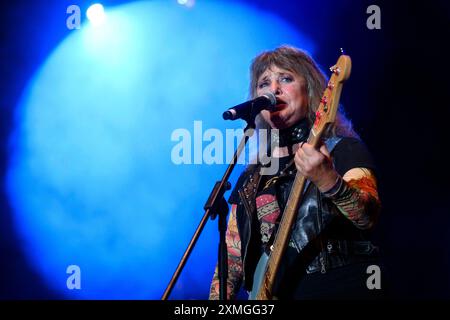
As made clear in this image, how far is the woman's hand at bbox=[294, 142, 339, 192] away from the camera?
5.45 ft

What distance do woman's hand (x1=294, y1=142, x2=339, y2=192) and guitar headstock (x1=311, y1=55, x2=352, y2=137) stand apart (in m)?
0.08

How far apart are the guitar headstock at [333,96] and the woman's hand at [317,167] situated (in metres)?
0.08

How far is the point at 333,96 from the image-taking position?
1707mm

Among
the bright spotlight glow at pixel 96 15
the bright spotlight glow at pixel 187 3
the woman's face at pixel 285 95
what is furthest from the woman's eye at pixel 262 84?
the bright spotlight glow at pixel 96 15

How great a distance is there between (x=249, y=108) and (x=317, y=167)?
40 centimetres

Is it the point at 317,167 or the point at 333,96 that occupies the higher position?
the point at 333,96

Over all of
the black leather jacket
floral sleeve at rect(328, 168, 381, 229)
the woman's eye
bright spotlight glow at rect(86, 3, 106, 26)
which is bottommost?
the black leather jacket

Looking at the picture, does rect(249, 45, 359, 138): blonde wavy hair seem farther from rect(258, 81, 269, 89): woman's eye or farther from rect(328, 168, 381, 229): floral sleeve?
rect(328, 168, 381, 229): floral sleeve

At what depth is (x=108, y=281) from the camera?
3621mm

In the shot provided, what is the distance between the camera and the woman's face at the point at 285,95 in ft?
7.54

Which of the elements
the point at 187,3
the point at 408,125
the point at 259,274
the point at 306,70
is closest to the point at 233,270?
the point at 259,274

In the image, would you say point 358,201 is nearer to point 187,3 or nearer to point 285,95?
point 285,95

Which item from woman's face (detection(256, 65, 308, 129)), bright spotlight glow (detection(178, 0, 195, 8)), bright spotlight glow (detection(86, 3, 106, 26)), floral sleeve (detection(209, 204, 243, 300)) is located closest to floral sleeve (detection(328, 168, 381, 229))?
woman's face (detection(256, 65, 308, 129))

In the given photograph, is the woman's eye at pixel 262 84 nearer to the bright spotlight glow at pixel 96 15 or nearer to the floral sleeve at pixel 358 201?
the floral sleeve at pixel 358 201
